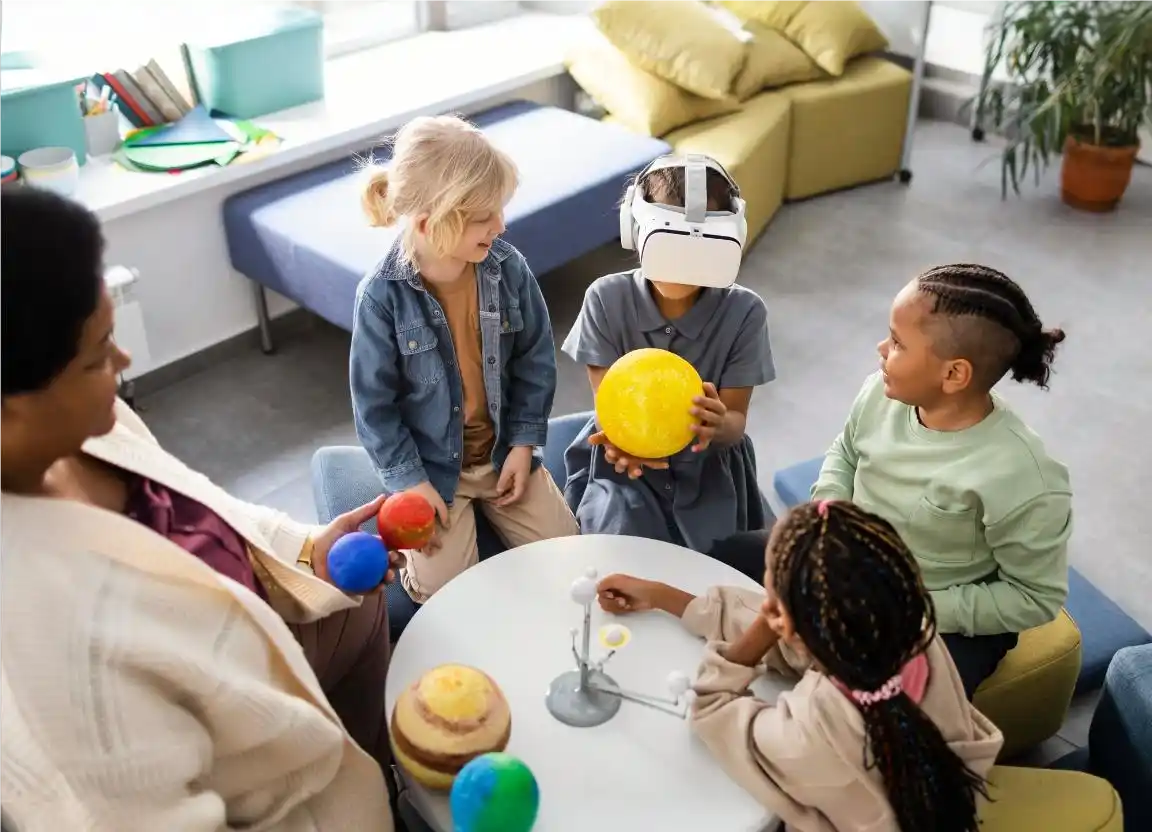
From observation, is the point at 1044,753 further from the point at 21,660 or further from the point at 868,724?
the point at 21,660

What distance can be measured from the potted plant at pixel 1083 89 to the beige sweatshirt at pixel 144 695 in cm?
346

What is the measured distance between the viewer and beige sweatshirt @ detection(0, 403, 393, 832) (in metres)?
1.05

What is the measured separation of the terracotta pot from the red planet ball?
330 cm

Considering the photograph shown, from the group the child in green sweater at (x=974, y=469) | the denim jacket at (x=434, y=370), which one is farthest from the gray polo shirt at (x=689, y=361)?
the child in green sweater at (x=974, y=469)

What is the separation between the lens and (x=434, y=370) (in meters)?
1.96

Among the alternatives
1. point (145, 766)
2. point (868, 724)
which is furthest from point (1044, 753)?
point (145, 766)

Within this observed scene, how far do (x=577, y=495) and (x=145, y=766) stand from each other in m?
1.21

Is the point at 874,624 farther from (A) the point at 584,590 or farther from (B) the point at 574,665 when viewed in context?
(B) the point at 574,665

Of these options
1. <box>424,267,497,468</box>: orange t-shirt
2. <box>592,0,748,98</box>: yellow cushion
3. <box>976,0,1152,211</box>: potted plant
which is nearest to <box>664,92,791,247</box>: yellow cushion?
<box>592,0,748,98</box>: yellow cushion

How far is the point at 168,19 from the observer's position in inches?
131

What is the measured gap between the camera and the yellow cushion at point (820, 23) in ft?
13.3

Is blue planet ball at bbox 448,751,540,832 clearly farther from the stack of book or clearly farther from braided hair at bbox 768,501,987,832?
the stack of book

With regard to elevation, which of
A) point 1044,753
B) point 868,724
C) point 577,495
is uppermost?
point 868,724

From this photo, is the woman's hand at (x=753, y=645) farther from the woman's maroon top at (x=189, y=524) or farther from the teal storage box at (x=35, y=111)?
the teal storage box at (x=35, y=111)
